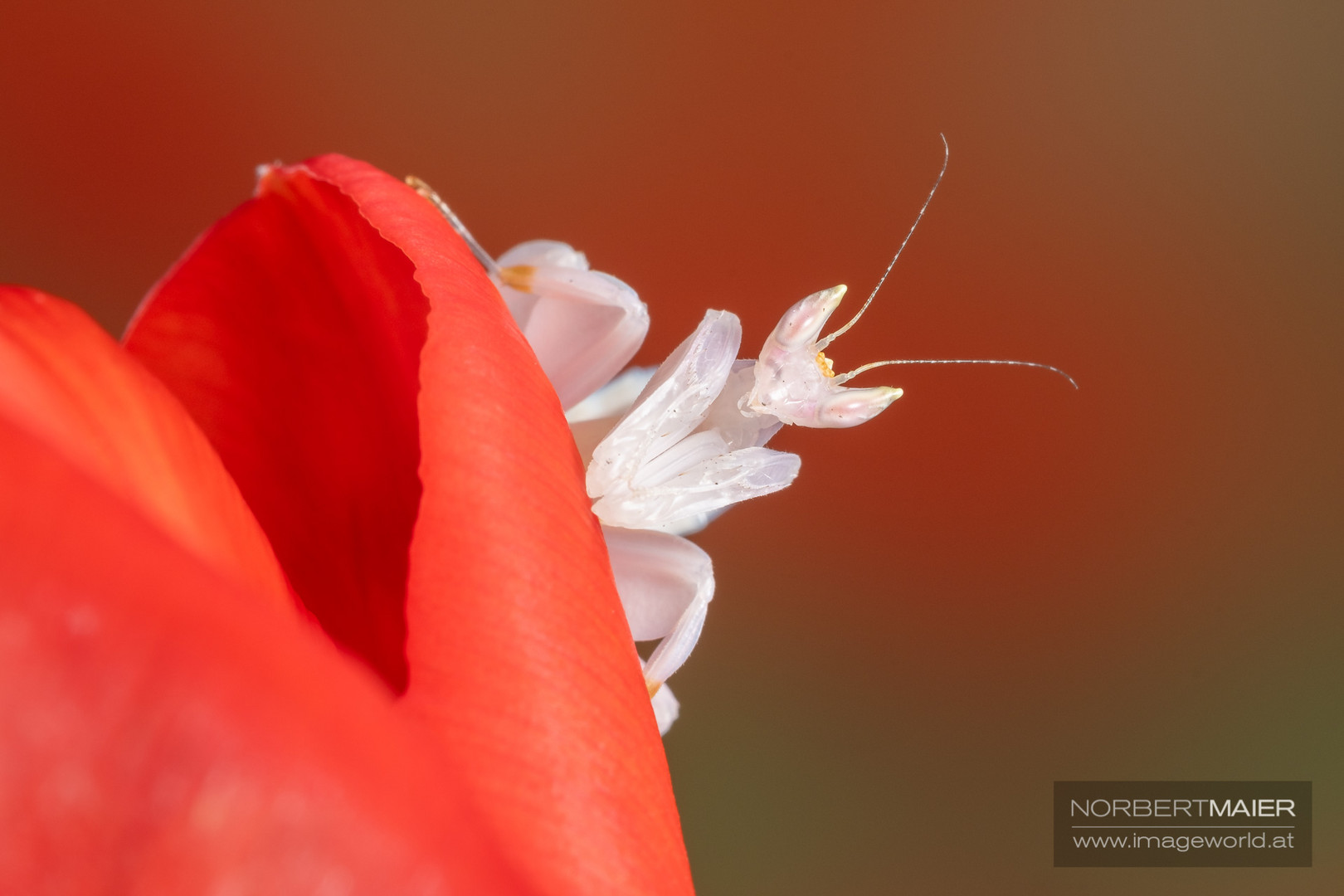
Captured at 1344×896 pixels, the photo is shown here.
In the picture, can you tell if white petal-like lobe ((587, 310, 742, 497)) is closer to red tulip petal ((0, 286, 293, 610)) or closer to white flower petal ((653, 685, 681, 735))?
white flower petal ((653, 685, 681, 735))

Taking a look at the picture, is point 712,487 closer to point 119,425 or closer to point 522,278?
point 522,278

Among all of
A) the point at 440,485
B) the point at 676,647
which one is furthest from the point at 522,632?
the point at 676,647

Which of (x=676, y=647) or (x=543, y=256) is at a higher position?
(x=543, y=256)

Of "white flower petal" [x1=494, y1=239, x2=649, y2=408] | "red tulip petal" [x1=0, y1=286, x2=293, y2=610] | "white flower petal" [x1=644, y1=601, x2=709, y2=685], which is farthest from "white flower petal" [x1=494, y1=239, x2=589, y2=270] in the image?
"red tulip petal" [x1=0, y1=286, x2=293, y2=610]

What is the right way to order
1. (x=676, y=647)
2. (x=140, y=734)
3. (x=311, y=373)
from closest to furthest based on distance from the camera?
1. (x=140, y=734)
2. (x=311, y=373)
3. (x=676, y=647)

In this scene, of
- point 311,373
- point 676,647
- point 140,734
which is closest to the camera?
point 140,734

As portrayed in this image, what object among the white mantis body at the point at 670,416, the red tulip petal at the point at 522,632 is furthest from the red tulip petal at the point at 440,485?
the white mantis body at the point at 670,416

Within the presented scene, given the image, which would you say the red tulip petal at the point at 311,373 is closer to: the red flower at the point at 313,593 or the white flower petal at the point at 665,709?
the red flower at the point at 313,593

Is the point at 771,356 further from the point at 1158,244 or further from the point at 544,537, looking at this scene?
the point at 1158,244
